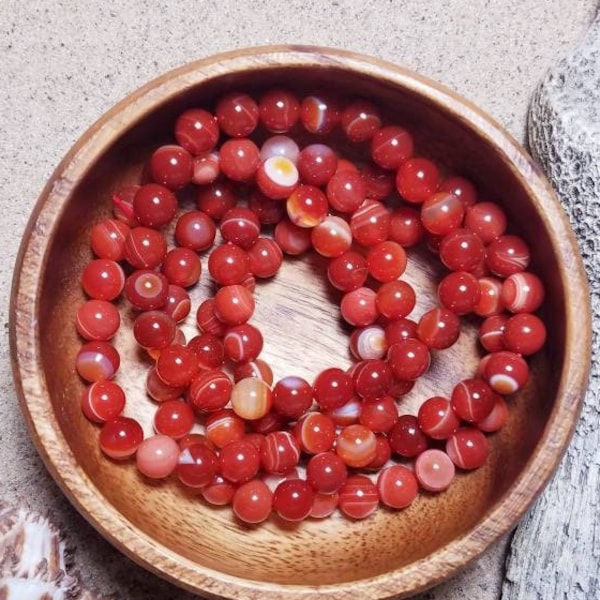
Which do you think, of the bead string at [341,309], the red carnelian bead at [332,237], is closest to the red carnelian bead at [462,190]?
the bead string at [341,309]

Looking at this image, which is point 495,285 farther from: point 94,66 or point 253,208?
point 94,66

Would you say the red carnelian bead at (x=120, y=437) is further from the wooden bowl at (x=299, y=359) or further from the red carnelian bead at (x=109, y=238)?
the red carnelian bead at (x=109, y=238)

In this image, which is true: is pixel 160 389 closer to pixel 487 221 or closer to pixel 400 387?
pixel 400 387

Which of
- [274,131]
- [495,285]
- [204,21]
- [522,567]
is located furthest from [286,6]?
[522,567]

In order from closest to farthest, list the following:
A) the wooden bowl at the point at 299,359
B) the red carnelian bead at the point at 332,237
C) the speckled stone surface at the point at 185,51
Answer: the wooden bowl at the point at 299,359 → the red carnelian bead at the point at 332,237 → the speckled stone surface at the point at 185,51

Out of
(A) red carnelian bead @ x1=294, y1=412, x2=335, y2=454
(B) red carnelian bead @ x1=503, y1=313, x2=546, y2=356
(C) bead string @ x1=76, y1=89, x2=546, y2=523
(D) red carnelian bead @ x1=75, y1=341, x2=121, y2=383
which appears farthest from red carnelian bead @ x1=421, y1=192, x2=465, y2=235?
(D) red carnelian bead @ x1=75, y1=341, x2=121, y2=383

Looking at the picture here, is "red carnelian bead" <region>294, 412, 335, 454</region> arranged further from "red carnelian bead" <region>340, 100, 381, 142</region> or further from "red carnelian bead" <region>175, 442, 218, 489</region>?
"red carnelian bead" <region>340, 100, 381, 142</region>

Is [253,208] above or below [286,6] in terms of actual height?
below

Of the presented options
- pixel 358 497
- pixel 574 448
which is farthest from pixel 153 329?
pixel 574 448
